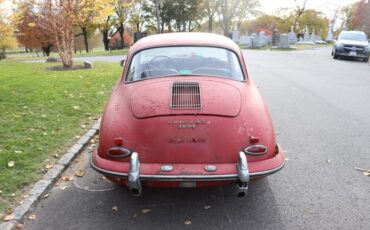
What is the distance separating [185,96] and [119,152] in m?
0.89

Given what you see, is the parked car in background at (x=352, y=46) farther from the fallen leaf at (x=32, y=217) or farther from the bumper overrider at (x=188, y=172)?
the fallen leaf at (x=32, y=217)

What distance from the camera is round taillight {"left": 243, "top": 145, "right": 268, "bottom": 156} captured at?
10.8 feet

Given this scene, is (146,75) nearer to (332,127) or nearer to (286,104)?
(332,127)

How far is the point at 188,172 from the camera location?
3.12 m

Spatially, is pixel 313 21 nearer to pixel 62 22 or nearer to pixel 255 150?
pixel 62 22

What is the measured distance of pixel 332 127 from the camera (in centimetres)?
637

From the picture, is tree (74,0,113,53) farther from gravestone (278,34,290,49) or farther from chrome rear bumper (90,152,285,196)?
gravestone (278,34,290,49)

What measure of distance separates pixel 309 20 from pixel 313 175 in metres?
70.6

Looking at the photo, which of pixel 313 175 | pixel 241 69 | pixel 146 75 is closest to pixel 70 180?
pixel 146 75

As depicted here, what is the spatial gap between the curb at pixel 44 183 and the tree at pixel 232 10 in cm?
4644

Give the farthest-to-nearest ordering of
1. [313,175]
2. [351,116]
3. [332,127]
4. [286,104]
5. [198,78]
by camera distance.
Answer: [286,104] < [351,116] < [332,127] < [313,175] < [198,78]

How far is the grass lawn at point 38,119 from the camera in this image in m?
A: 4.20

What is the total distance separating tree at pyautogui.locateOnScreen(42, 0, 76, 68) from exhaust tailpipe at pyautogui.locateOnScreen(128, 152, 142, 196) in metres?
10.7

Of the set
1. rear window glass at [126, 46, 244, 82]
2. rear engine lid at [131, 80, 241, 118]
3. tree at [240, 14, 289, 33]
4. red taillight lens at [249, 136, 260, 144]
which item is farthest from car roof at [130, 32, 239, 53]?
tree at [240, 14, 289, 33]
